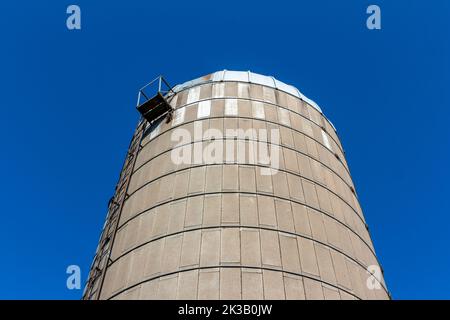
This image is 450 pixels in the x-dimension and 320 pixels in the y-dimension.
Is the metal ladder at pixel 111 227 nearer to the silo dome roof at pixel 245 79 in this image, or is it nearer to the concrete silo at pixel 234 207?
the concrete silo at pixel 234 207

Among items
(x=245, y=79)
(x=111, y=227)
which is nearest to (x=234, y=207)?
(x=111, y=227)

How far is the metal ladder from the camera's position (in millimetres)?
14398

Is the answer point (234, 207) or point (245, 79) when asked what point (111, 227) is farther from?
point (245, 79)

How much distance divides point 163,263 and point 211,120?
608 cm

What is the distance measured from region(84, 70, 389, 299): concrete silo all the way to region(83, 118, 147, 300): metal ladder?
0.08 metres

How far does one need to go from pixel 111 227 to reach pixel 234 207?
5270mm

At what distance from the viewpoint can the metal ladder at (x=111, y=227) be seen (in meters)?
14.4

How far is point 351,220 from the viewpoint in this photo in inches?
627

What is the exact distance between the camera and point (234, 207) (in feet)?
44.4

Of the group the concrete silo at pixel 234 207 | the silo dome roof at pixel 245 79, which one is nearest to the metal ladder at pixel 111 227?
the concrete silo at pixel 234 207

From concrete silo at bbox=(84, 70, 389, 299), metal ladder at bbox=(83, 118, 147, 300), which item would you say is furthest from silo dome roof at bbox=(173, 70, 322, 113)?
metal ladder at bbox=(83, 118, 147, 300)

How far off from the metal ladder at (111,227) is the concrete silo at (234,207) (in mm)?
77

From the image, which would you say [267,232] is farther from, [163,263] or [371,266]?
[371,266]
